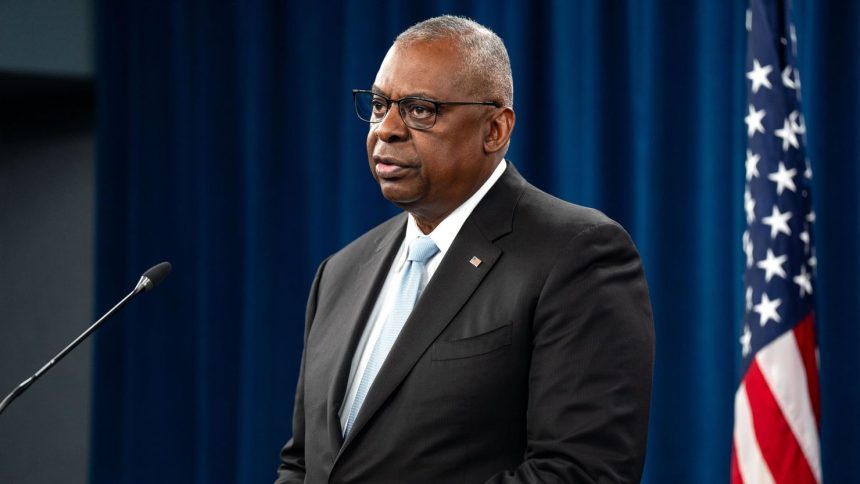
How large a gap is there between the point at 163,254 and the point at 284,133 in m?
0.78

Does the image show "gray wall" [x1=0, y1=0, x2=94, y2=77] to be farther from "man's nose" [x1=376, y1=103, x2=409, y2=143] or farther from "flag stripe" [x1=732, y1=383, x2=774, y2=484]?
"flag stripe" [x1=732, y1=383, x2=774, y2=484]

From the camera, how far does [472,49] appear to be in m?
1.94

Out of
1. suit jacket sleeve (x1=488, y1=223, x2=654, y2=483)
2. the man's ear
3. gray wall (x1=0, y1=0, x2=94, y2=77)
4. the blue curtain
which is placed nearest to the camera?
suit jacket sleeve (x1=488, y1=223, x2=654, y2=483)

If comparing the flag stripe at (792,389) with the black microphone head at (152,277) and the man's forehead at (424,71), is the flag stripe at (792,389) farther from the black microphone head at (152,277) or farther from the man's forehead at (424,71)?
the black microphone head at (152,277)

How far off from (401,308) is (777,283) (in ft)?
4.43

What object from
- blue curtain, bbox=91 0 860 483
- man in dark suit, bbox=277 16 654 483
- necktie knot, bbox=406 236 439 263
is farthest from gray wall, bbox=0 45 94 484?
necktie knot, bbox=406 236 439 263

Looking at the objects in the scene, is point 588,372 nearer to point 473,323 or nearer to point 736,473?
point 473,323

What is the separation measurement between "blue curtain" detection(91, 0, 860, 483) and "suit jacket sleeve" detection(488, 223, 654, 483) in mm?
1798

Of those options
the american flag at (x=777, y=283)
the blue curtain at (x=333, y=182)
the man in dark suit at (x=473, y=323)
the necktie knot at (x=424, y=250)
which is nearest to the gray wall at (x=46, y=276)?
the blue curtain at (x=333, y=182)

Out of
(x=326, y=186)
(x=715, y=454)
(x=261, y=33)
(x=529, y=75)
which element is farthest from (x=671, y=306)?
(x=261, y=33)

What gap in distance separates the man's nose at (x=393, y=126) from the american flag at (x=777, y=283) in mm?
1425

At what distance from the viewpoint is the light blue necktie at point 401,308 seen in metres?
1.97

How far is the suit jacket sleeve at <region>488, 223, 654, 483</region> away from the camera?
1722 mm

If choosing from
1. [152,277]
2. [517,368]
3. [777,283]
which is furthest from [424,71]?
[777,283]
